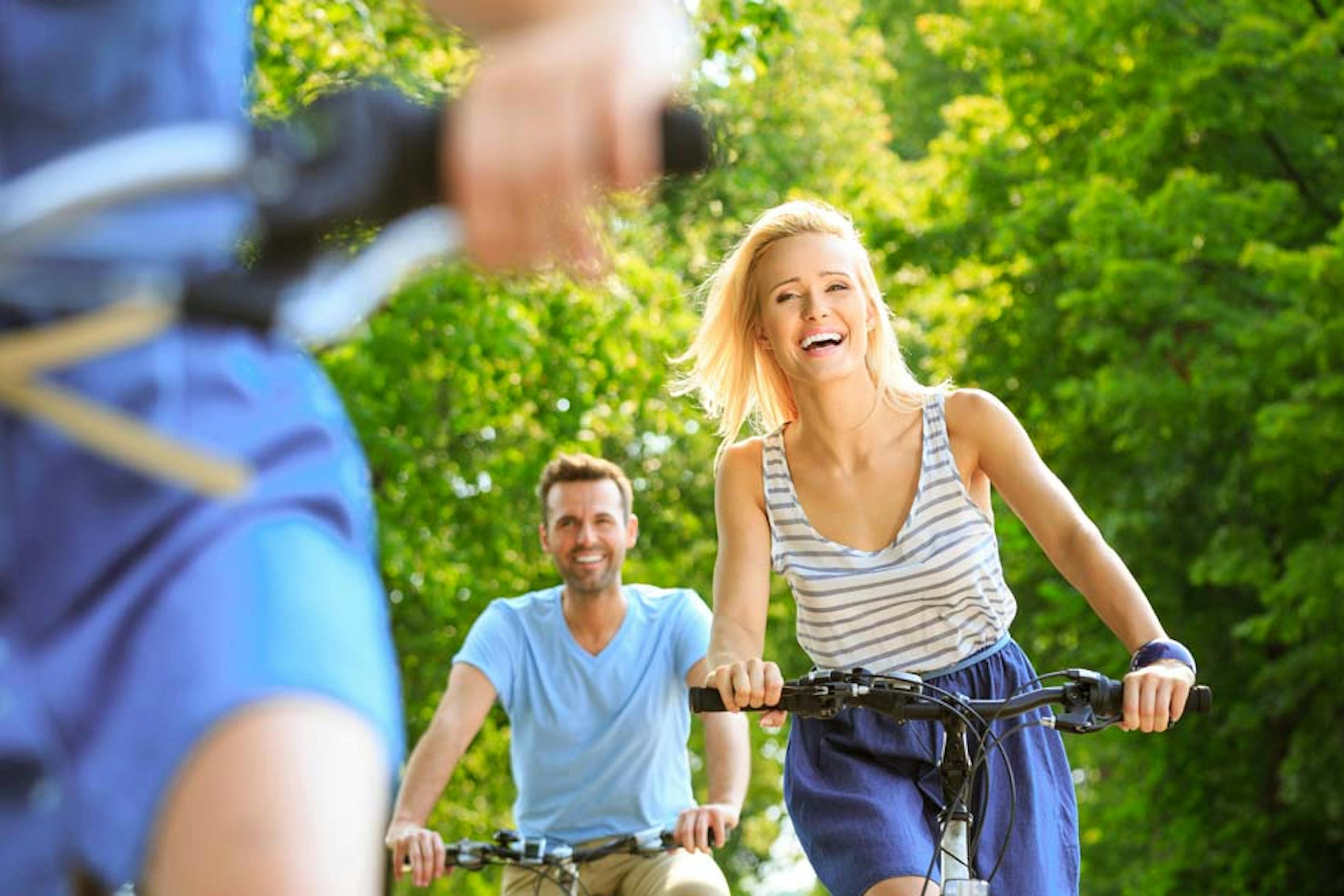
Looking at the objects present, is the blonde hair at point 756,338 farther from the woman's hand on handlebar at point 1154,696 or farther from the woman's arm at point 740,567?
the woman's hand on handlebar at point 1154,696

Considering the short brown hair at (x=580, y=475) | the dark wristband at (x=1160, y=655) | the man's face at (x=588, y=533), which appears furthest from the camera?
the short brown hair at (x=580, y=475)

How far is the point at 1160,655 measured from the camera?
16.0 feet

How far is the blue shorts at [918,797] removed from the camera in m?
5.07

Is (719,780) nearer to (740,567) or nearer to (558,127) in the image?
(740,567)

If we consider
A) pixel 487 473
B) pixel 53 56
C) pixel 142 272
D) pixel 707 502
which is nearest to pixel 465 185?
pixel 142 272

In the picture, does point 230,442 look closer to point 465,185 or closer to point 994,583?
point 465,185

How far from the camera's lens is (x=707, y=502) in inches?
953

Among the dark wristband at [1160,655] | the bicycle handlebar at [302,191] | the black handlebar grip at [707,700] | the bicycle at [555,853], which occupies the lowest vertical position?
the bicycle at [555,853]

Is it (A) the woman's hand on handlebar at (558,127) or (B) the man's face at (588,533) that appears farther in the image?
(B) the man's face at (588,533)

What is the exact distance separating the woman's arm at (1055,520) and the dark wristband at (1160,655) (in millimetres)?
26

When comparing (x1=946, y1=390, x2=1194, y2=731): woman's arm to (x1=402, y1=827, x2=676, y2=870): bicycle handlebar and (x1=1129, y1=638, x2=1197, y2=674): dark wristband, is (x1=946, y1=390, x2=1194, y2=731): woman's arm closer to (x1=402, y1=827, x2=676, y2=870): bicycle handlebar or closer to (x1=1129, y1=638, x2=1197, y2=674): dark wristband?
(x1=1129, y1=638, x2=1197, y2=674): dark wristband

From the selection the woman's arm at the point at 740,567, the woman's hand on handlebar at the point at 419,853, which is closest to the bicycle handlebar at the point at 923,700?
the woman's arm at the point at 740,567

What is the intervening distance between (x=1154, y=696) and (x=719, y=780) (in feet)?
9.95

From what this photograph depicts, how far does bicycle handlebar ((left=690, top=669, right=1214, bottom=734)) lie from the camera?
15.8 feet
